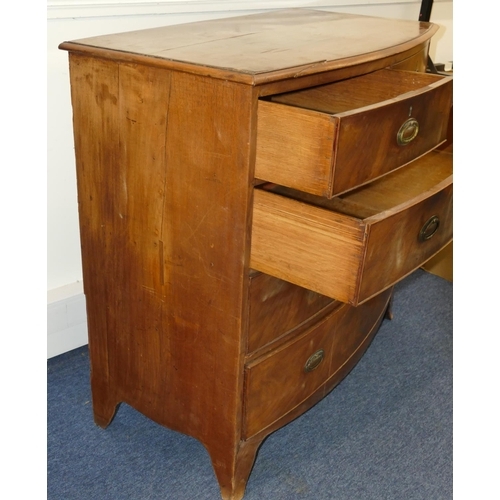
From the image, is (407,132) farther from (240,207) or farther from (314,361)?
(314,361)

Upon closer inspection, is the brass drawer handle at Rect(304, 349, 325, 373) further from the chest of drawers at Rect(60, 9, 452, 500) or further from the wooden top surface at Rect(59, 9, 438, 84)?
the wooden top surface at Rect(59, 9, 438, 84)

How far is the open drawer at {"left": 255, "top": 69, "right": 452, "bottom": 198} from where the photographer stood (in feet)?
2.89

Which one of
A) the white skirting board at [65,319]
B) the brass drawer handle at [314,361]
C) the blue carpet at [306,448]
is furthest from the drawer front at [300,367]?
the white skirting board at [65,319]

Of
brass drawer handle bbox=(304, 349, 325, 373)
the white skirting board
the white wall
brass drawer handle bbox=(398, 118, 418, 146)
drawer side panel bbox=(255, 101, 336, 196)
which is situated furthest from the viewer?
the white skirting board

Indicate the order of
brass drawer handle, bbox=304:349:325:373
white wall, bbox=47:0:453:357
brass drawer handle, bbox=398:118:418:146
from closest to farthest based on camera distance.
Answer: brass drawer handle, bbox=398:118:418:146 < brass drawer handle, bbox=304:349:325:373 < white wall, bbox=47:0:453:357

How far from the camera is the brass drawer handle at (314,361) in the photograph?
1.25 metres

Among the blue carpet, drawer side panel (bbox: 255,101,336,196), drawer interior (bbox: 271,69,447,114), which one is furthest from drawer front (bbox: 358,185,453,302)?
the blue carpet

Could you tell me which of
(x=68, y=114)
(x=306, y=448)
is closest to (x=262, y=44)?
(x=68, y=114)

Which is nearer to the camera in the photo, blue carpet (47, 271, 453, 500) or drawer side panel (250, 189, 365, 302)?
drawer side panel (250, 189, 365, 302)

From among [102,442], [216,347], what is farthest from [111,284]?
[102,442]

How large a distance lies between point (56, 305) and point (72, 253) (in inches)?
5.2

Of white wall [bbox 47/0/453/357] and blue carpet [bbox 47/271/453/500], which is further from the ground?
white wall [bbox 47/0/453/357]

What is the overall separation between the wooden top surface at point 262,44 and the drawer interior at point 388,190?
0.75 feet

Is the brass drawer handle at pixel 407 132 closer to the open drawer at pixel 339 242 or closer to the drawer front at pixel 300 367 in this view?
the open drawer at pixel 339 242
